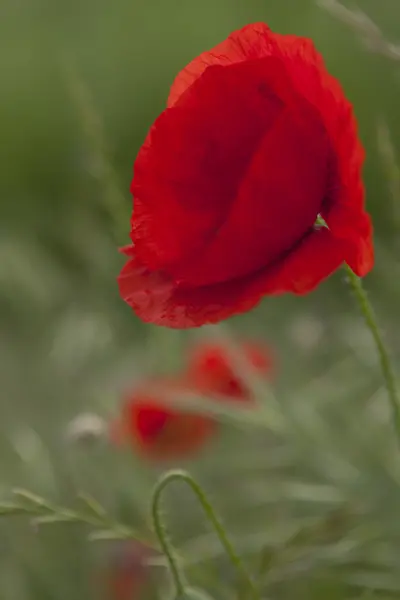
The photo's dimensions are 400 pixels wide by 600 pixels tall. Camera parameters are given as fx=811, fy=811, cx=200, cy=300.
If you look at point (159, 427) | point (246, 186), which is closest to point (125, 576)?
point (159, 427)

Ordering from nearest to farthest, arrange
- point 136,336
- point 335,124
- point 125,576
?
point 335,124 < point 125,576 < point 136,336

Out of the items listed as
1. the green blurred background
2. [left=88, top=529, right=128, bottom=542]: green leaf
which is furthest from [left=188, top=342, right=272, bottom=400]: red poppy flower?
[left=88, top=529, right=128, bottom=542]: green leaf

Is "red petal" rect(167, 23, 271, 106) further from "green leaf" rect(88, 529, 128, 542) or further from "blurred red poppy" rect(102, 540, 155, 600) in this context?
"blurred red poppy" rect(102, 540, 155, 600)

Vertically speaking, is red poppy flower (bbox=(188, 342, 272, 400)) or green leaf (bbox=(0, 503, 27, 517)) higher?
green leaf (bbox=(0, 503, 27, 517))

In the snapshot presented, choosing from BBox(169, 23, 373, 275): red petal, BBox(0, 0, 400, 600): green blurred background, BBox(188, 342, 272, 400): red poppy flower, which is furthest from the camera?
BBox(188, 342, 272, 400): red poppy flower

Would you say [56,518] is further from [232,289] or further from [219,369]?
[219,369]

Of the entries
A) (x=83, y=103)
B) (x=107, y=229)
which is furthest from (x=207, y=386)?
(x=107, y=229)

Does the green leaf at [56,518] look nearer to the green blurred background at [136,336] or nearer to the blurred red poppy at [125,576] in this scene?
the green blurred background at [136,336]

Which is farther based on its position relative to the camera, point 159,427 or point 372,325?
point 159,427
